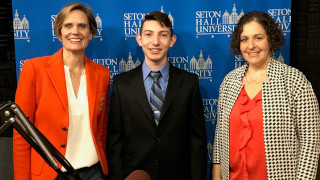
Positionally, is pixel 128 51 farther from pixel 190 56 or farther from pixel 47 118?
pixel 47 118

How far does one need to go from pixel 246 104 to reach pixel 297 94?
0.38m

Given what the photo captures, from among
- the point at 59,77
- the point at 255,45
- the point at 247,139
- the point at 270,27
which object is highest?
the point at 270,27

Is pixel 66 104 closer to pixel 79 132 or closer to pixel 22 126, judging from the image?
pixel 79 132

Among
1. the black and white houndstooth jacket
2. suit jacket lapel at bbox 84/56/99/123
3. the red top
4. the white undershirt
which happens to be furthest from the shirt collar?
the black and white houndstooth jacket

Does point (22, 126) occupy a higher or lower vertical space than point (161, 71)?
lower

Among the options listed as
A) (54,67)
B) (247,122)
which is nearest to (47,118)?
(54,67)

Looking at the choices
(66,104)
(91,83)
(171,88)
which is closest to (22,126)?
(66,104)

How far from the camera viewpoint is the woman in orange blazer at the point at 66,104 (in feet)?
8.65

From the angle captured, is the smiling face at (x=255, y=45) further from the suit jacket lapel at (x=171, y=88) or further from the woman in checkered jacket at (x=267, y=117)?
the suit jacket lapel at (x=171, y=88)

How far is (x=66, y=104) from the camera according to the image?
2.63 metres

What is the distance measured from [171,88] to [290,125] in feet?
3.15

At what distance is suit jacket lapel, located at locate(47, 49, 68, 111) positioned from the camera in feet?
8.64

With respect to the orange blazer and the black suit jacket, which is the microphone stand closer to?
the orange blazer

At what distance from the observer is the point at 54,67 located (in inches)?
106
